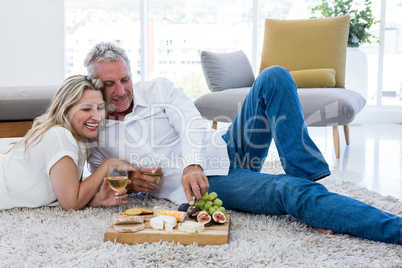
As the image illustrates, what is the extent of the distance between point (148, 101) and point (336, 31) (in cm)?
269

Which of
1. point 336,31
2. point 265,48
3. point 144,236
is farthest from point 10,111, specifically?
point 336,31

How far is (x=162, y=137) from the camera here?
85.2 inches

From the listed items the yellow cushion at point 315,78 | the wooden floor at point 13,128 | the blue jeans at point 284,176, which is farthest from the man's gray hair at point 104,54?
the yellow cushion at point 315,78

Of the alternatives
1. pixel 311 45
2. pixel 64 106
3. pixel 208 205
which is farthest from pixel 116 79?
pixel 311 45

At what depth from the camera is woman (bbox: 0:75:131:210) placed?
6.27ft

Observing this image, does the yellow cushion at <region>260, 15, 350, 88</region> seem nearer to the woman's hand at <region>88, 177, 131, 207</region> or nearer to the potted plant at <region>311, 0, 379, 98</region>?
the potted plant at <region>311, 0, 379, 98</region>

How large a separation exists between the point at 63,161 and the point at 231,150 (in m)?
0.77

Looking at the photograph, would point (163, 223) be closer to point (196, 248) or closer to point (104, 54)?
point (196, 248)

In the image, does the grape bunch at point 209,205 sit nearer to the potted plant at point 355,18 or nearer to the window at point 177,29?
the potted plant at point 355,18

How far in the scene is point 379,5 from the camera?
5.90 metres

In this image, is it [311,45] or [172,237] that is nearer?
[172,237]

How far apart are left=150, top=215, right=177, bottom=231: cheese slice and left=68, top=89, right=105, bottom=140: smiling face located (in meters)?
0.58

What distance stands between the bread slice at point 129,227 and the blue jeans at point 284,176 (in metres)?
0.47

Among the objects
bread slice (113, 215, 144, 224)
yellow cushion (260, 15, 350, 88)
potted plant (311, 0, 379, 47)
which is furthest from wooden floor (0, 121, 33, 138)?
potted plant (311, 0, 379, 47)
